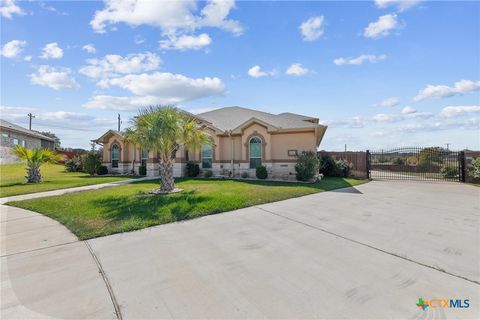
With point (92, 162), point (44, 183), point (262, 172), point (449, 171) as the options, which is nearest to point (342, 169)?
point (449, 171)

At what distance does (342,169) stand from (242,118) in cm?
934

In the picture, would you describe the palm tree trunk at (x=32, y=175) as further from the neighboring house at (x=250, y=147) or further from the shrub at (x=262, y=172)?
the shrub at (x=262, y=172)

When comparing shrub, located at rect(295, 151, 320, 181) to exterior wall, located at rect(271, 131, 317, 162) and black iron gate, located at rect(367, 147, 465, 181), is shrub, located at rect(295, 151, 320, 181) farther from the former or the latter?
black iron gate, located at rect(367, 147, 465, 181)

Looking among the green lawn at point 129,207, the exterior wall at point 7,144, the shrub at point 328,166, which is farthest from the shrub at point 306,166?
the exterior wall at point 7,144

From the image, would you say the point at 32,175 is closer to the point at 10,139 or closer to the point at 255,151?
the point at 255,151

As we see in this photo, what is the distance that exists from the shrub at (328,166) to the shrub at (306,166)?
5259 millimetres

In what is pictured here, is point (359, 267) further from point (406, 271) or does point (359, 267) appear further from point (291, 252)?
point (291, 252)

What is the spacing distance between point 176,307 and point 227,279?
0.87 meters

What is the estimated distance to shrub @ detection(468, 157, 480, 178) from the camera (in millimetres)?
14268

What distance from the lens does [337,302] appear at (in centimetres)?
302

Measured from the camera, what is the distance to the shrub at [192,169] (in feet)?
59.7

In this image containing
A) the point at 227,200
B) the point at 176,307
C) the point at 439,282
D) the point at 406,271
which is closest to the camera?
the point at 176,307

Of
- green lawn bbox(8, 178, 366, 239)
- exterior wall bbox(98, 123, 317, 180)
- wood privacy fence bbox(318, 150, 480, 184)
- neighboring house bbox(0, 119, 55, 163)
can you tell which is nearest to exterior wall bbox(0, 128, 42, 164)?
neighboring house bbox(0, 119, 55, 163)

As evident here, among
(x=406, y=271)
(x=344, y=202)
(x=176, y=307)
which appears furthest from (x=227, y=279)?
(x=344, y=202)
